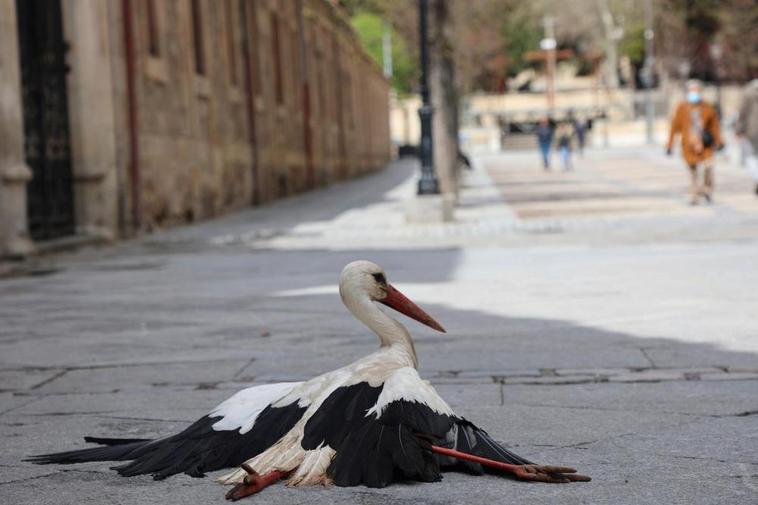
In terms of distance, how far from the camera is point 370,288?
4.45 m

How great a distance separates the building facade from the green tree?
57.7 metres

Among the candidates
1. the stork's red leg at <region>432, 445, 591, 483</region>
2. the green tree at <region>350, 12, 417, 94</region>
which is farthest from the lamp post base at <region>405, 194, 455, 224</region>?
the green tree at <region>350, 12, 417, 94</region>

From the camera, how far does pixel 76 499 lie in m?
4.28

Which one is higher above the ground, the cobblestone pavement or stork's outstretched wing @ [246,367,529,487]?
stork's outstretched wing @ [246,367,529,487]

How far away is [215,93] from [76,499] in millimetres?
21308

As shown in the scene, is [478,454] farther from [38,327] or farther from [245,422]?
[38,327]

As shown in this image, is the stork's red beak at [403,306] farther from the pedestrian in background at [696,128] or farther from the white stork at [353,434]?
the pedestrian in background at [696,128]

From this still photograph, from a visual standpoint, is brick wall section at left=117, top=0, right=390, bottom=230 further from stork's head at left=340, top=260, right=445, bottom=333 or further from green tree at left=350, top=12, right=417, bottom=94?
green tree at left=350, top=12, right=417, bottom=94

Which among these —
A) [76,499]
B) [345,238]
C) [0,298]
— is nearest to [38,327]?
[0,298]

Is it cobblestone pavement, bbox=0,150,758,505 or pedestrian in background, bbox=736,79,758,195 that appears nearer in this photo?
cobblestone pavement, bbox=0,150,758,505

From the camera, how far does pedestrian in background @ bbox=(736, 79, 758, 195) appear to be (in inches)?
806

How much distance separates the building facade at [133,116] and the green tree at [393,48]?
57.7 metres

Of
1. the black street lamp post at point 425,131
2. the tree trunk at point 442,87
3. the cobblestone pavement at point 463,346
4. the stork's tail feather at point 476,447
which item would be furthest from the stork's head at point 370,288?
the tree trunk at point 442,87

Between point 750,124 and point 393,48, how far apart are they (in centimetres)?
7714
